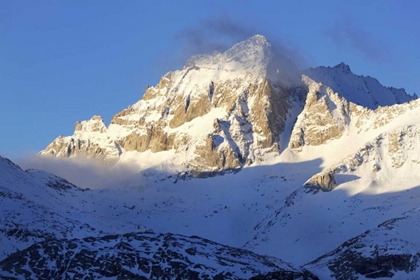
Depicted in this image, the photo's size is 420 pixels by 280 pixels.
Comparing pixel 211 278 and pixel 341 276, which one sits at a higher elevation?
pixel 341 276

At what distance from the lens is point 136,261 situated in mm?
160250

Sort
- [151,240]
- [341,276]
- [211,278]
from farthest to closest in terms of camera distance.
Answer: [341,276] → [151,240] → [211,278]

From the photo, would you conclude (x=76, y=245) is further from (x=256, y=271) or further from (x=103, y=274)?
(x=256, y=271)

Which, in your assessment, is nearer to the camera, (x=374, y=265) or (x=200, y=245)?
(x=200, y=245)

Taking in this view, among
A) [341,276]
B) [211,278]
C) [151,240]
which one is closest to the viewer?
[211,278]

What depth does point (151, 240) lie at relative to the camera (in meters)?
170

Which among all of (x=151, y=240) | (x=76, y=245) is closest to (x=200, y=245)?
(x=151, y=240)

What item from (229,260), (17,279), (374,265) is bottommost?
(17,279)

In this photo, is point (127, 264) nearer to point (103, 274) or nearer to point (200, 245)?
point (103, 274)

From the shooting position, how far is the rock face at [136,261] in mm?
158000

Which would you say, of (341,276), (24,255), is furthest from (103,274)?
(341,276)

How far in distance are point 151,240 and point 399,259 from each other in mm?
49202

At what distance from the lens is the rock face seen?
158m

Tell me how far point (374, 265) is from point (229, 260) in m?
38.6
